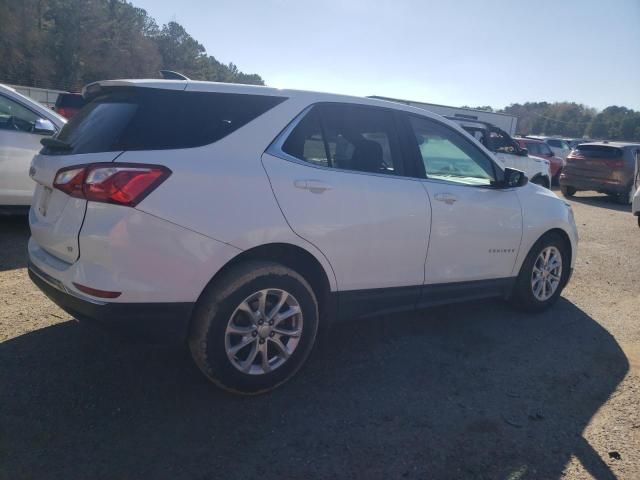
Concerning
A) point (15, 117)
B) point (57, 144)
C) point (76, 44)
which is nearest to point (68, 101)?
point (15, 117)

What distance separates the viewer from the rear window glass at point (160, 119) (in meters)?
2.74

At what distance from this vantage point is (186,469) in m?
2.44

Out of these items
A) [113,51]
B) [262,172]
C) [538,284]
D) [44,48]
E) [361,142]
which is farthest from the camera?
[113,51]

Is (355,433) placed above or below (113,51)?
below

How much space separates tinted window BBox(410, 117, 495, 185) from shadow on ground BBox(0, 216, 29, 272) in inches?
162

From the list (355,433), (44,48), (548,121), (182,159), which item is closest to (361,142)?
(182,159)

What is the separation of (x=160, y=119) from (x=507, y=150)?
434 inches

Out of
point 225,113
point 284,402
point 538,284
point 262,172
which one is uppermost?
point 225,113

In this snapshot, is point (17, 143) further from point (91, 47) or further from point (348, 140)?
point (91, 47)

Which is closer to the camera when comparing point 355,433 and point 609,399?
point 355,433

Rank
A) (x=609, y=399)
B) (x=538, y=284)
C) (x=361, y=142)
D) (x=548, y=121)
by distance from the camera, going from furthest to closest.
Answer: (x=548, y=121)
(x=538, y=284)
(x=361, y=142)
(x=609, y=399)

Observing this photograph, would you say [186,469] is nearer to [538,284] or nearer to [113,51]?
[538,284]

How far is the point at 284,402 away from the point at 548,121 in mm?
101045

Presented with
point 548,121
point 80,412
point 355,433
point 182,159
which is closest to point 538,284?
point 355,433
